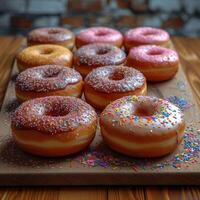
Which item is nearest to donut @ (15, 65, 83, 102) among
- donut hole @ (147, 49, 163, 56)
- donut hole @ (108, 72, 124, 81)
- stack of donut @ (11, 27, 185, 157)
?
stack of donut @ (11, 27, 185, 157)

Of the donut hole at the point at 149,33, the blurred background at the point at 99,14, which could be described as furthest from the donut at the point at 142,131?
the blurred background at the point at 99,14

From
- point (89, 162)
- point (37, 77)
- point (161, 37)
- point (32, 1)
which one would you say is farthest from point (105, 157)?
point (32, 1)

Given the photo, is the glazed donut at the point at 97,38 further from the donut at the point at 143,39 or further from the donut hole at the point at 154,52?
the donut hole at the point at 154,52

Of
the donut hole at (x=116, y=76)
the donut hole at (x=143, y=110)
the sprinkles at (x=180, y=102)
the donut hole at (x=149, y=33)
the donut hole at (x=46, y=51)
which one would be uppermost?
the donut hole at (x=143, y=110)

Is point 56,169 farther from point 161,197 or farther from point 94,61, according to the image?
point 94,61

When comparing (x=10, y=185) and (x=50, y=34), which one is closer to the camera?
(x=10, y=185)

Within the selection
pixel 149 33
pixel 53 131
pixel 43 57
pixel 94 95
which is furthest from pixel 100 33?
pixel 53 131
